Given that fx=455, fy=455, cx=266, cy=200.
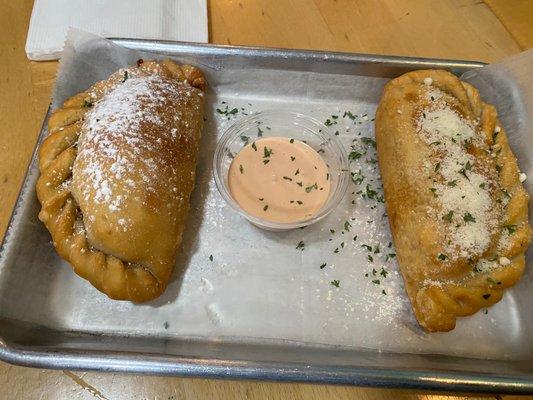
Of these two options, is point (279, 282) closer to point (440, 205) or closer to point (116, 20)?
point (440, 205)

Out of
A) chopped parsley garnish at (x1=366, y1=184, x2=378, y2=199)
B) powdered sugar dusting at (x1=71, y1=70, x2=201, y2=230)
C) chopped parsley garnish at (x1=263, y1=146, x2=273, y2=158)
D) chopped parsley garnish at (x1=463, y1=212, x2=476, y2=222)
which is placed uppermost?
chopped parsley garnish at (x1=463, y1=212, x2=476, y2=222)

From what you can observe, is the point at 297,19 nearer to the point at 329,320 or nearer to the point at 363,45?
the point at 363,45

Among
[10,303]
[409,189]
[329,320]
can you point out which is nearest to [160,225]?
[10,303]

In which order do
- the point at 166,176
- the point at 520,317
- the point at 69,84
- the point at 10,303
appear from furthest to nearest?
the point at 69,84 → the point at 520,317 → the point at 166,176 → the point at 10,303

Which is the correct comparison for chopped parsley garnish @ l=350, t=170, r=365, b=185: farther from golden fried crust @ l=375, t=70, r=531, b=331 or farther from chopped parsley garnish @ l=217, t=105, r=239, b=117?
chopped parsley garnish @ l=217, t=105, r=239, b=117

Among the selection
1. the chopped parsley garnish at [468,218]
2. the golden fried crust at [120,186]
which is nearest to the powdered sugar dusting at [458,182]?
the chopped parsley garnish at [468,218]

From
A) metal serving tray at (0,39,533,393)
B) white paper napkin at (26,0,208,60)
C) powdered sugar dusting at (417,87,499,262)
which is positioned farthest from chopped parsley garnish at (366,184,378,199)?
white paper napkin at (26,0,208,60)

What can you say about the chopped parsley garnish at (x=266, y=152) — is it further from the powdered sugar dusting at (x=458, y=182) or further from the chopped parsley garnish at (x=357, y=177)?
the powdered sugar dusting at (x=458, y=182)
